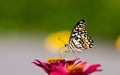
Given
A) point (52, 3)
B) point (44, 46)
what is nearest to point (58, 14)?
point (52, 3)

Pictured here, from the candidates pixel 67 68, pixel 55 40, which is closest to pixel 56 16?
pixel 55 40

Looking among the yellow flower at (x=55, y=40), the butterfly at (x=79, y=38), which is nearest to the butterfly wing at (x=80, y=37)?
the butterfly at (x=79, y=38)

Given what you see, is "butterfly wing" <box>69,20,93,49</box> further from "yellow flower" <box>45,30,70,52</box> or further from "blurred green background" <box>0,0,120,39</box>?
"blurred green background" <box>0,0,120,39</box>

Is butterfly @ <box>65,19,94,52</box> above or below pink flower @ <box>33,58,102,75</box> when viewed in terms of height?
above

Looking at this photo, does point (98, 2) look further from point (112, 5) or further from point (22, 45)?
point (22, 45)

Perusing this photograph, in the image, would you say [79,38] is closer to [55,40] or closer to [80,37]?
[80,37]

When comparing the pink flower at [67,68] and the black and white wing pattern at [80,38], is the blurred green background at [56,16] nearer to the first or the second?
the black and white wing pattern at [80,38]

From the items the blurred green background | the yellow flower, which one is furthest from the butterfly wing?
the blurred green background
